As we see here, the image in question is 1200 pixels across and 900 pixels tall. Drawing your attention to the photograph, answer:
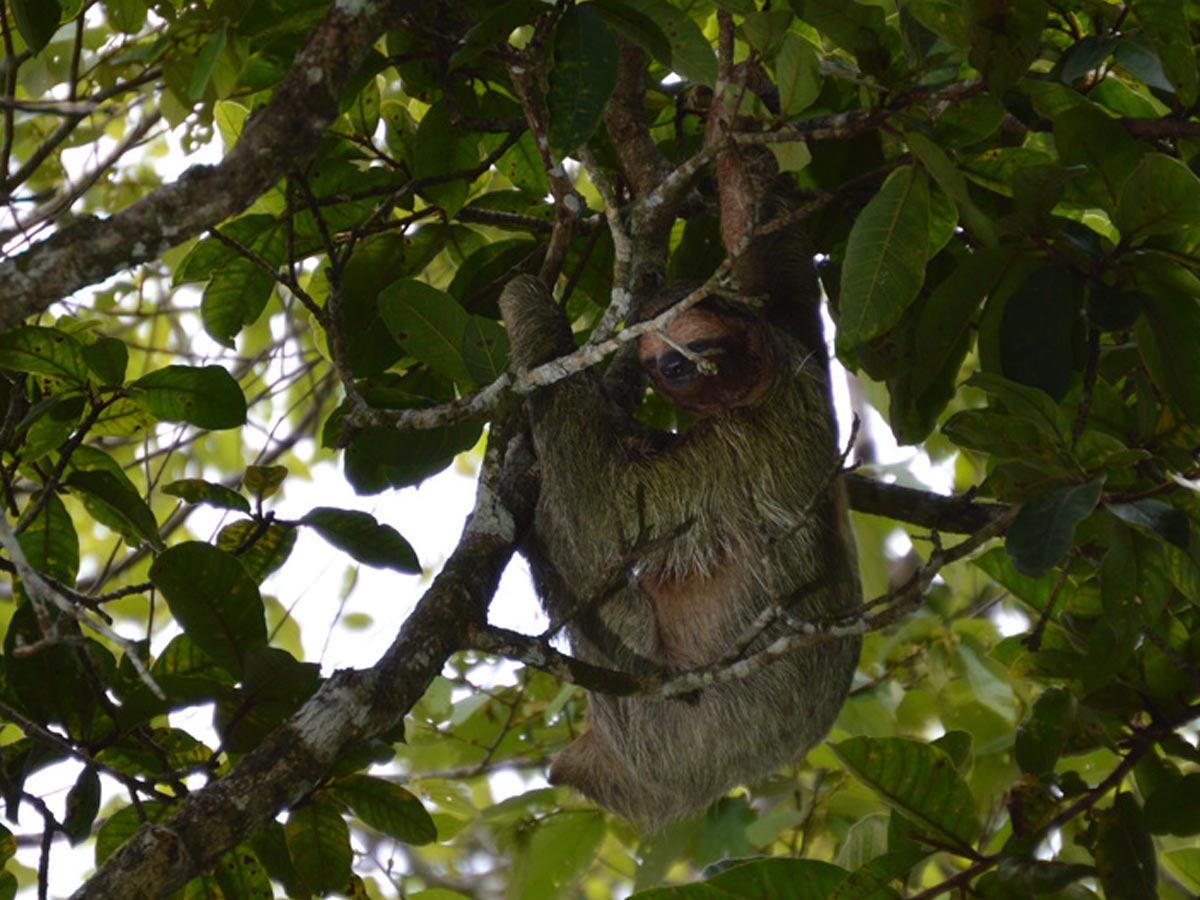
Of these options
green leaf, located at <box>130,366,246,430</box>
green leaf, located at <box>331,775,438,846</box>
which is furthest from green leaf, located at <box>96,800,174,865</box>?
green leaf, located at <box>130,366,246,430</box>

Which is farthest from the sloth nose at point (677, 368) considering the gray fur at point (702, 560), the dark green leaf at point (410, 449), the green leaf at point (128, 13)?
the green leaf at point (128, 13)

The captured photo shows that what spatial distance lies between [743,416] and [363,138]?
1.70 metres

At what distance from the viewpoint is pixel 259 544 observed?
12.5 feet

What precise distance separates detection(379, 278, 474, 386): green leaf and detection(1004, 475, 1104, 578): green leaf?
168cm

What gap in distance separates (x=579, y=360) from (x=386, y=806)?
4.72 ft

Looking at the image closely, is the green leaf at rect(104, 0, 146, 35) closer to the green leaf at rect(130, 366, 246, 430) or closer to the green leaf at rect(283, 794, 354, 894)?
the green leaf at rect(130, 366, 246, 430)

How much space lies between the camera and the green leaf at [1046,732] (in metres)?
3.66

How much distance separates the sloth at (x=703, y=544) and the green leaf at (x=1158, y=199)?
5.56 ft

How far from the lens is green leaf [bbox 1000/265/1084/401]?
A: 3.22 metres

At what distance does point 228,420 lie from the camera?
11.8ft

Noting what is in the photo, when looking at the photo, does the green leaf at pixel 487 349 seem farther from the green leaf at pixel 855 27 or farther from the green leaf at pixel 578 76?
the green leaf at pixel 855 27

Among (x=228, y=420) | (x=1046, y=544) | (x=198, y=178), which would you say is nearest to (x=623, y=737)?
(x=228, y=420)

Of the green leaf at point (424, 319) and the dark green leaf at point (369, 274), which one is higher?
the dark green leaf at point (369, 274)

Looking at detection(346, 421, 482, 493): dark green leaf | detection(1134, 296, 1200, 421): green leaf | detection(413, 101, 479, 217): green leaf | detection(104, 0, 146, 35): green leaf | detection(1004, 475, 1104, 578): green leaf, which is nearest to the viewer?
detection(1004, 475, 1104, 578): green leaf
